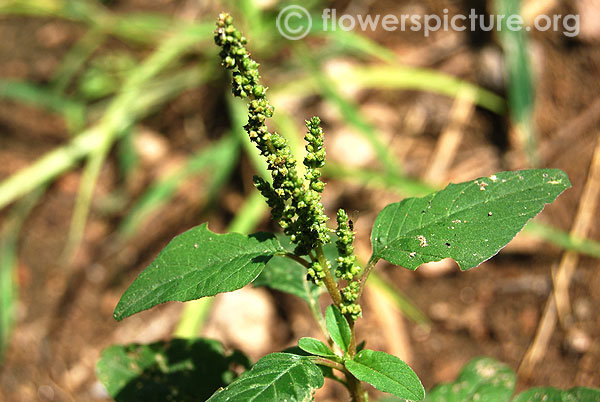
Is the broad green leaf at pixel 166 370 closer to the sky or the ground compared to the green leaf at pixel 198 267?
closer to the ground

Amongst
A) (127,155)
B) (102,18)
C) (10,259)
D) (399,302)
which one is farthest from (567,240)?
(102,18)

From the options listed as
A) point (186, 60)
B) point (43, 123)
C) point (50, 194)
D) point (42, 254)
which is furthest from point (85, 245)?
point (186, 60)

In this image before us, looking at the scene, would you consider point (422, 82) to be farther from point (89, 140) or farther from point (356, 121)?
point (89, 140)

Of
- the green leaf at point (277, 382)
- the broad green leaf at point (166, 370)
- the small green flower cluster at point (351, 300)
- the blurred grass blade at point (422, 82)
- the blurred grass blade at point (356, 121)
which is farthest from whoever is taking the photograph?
the blurred grass blade at point (422, 82)

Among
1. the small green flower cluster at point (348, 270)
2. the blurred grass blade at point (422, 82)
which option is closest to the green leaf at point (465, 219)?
the small green flower cluster at point (348, 270)

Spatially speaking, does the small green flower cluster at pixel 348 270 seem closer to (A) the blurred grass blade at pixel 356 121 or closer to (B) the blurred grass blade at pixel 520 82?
(A) the blurred grass blade at pixel 356 121

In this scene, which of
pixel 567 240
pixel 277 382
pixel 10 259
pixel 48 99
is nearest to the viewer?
pixel 277 382
